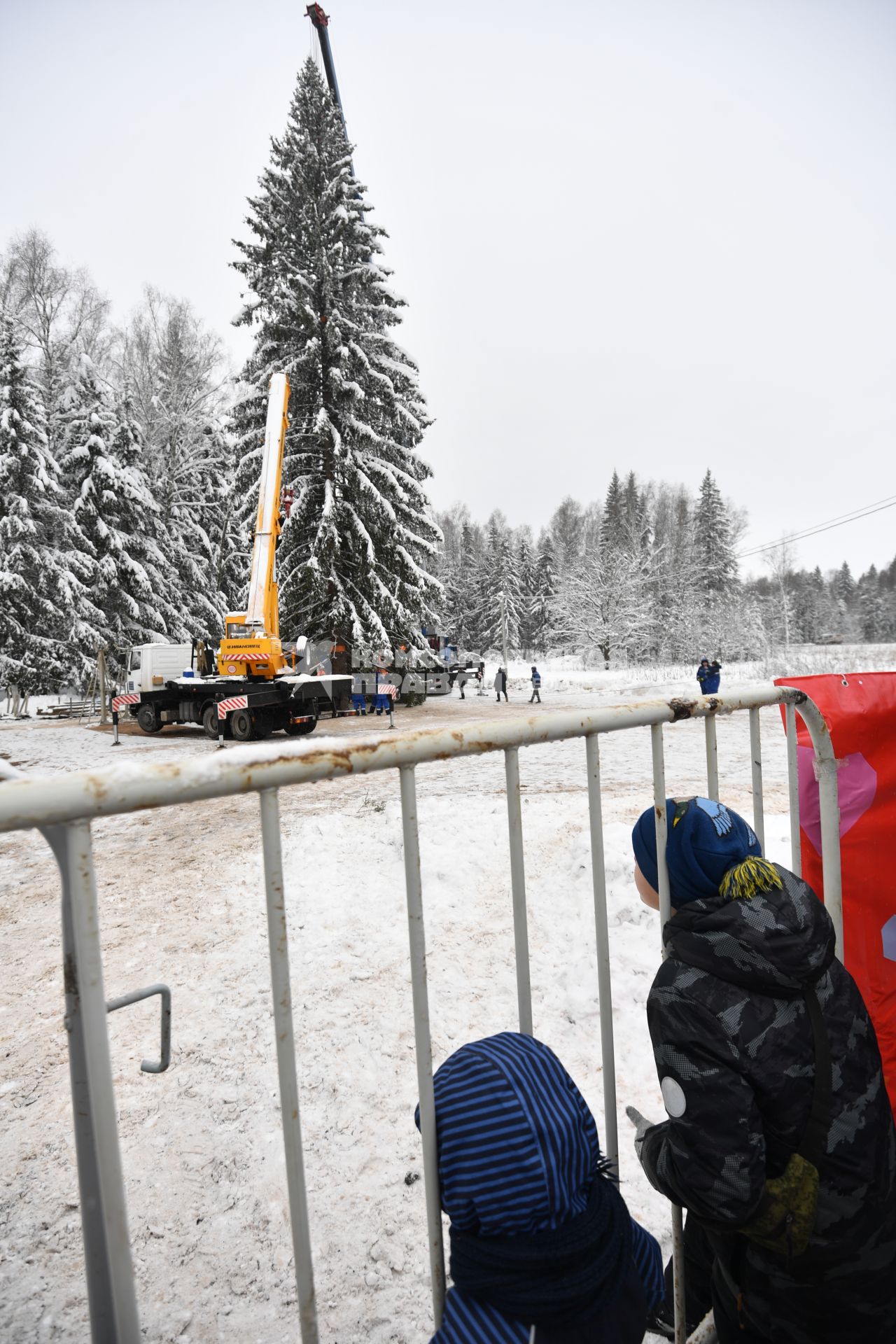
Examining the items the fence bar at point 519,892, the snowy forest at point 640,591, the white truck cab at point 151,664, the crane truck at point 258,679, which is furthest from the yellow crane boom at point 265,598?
the snowy forest at point 640,591

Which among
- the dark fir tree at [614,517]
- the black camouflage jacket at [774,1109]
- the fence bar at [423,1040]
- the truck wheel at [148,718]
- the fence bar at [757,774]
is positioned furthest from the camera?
the dark fir tree at [614,517]

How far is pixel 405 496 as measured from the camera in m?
21.8

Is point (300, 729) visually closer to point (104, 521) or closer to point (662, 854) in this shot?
point (662, 854)

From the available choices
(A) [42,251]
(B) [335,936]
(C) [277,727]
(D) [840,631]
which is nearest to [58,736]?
(C) [277,727]

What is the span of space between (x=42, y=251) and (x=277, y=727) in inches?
1024

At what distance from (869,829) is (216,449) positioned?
34.3 m

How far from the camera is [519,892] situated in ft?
4.92

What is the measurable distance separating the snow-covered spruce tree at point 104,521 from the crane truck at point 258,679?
11397mm

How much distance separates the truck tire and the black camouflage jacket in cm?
1432

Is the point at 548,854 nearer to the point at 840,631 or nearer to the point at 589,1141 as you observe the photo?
the point at 589,1141

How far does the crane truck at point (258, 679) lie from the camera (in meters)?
14.3

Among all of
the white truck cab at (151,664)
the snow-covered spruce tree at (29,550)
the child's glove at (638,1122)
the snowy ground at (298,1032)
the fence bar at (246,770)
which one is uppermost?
the snow-covered spruce tree at (29,550)

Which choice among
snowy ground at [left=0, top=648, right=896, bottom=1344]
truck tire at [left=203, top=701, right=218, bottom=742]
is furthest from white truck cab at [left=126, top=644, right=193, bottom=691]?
snowy ground at [left=0, top=648, right=896, bottom=1344]

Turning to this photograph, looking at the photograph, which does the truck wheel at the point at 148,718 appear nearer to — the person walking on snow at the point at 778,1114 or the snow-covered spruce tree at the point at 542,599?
the person walking on snow at the point at 778,1114
